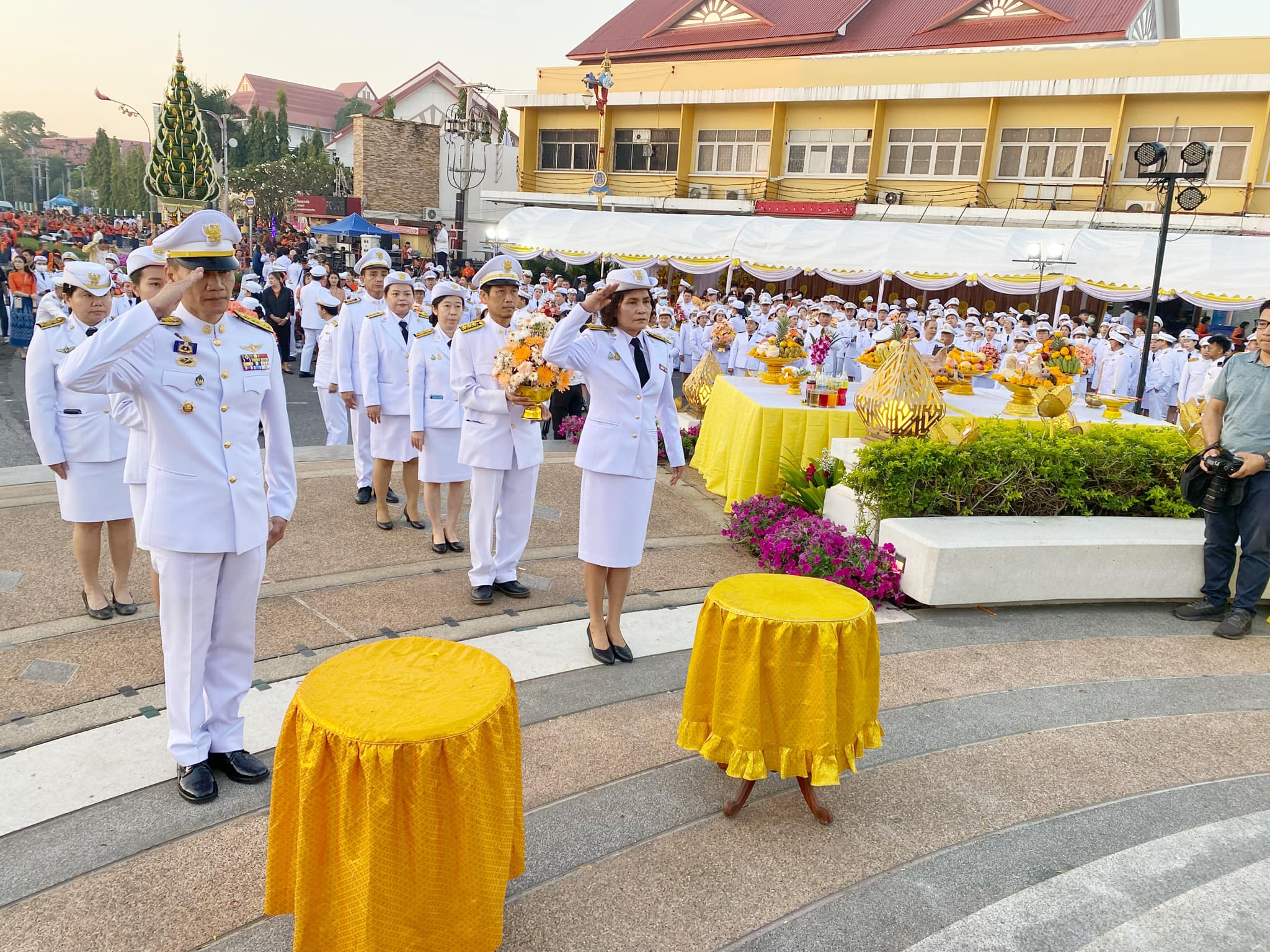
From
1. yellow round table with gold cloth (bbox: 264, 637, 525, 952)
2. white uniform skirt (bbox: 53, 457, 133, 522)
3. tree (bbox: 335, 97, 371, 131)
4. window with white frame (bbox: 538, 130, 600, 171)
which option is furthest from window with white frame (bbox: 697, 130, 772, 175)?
tree (bbox: 335, 97, 371, 131)

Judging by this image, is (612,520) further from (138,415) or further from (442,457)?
(138,415)

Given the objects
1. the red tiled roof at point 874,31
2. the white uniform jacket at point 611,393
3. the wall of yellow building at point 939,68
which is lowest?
the white uniform jacket at point 611,393

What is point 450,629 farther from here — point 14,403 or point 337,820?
point 14,403

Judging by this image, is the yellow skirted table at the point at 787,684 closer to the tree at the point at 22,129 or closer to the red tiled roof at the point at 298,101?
the red tiled roof at the point at 298,101

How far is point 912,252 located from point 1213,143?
463 inches

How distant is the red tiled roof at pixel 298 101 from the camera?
82.4 meters

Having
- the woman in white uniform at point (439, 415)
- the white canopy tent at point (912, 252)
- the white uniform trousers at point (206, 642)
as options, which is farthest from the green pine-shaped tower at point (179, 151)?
the white canopy tent at point (912, 252)

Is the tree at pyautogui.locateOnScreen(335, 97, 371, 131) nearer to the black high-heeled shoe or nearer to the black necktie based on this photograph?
the black necktie

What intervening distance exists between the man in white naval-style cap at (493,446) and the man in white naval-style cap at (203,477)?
6.53ft

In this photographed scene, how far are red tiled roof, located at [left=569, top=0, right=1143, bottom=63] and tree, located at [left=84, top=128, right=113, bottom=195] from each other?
56305 mm

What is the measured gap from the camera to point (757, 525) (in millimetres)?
6941

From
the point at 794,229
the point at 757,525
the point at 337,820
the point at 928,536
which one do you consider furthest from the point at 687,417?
the point at 794,229

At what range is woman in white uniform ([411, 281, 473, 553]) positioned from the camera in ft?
20.6

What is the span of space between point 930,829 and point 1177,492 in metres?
4.58
